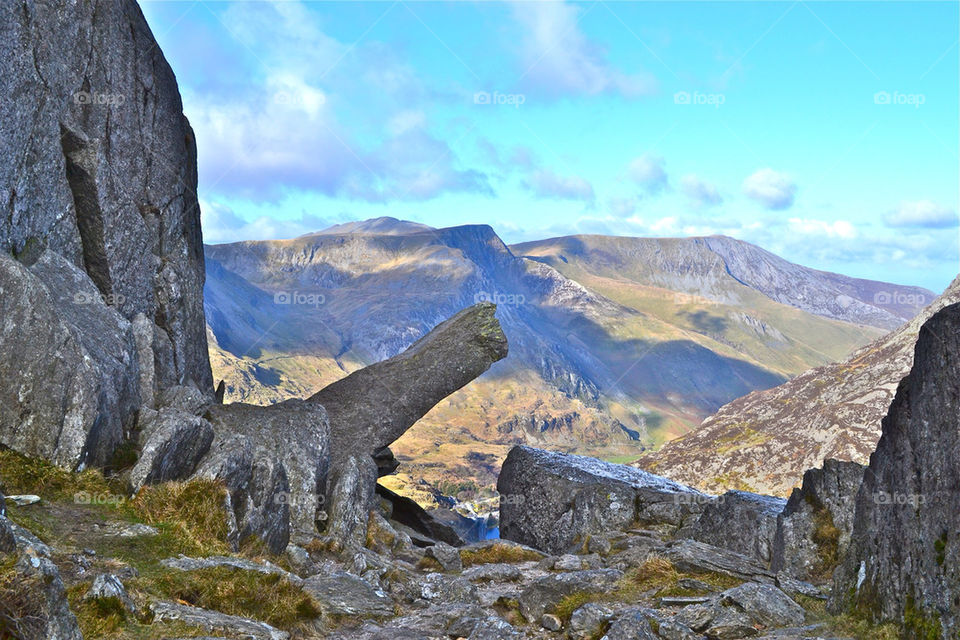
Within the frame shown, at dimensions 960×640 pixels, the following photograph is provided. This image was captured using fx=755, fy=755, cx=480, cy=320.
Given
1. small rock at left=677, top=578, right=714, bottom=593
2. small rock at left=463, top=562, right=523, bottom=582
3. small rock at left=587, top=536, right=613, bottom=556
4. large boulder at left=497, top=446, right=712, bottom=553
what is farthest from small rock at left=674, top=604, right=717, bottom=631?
Answer: large boulder at left=497, top=446, right=712, bottom=553

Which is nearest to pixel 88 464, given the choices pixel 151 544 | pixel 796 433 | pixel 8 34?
pixel 151 544

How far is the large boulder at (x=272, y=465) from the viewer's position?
2345 centimetres

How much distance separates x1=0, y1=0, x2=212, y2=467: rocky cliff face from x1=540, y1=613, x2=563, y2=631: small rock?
13.2 metres

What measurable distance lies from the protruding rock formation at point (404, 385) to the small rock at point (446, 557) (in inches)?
268

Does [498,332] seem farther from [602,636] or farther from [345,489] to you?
[602,636]

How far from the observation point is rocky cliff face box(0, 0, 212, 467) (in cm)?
2116

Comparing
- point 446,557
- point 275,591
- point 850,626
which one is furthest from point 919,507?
point 446,557

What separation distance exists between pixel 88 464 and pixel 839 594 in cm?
1988

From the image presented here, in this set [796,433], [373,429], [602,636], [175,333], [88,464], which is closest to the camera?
[602,636]

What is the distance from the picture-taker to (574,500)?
42156mm

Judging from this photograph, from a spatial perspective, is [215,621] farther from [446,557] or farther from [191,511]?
[446,557]

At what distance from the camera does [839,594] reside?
1803 centimetres

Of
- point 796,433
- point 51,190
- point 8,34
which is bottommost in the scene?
point 796,433

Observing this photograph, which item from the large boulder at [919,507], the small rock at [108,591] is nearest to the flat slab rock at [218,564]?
the small rock at [108,591]
